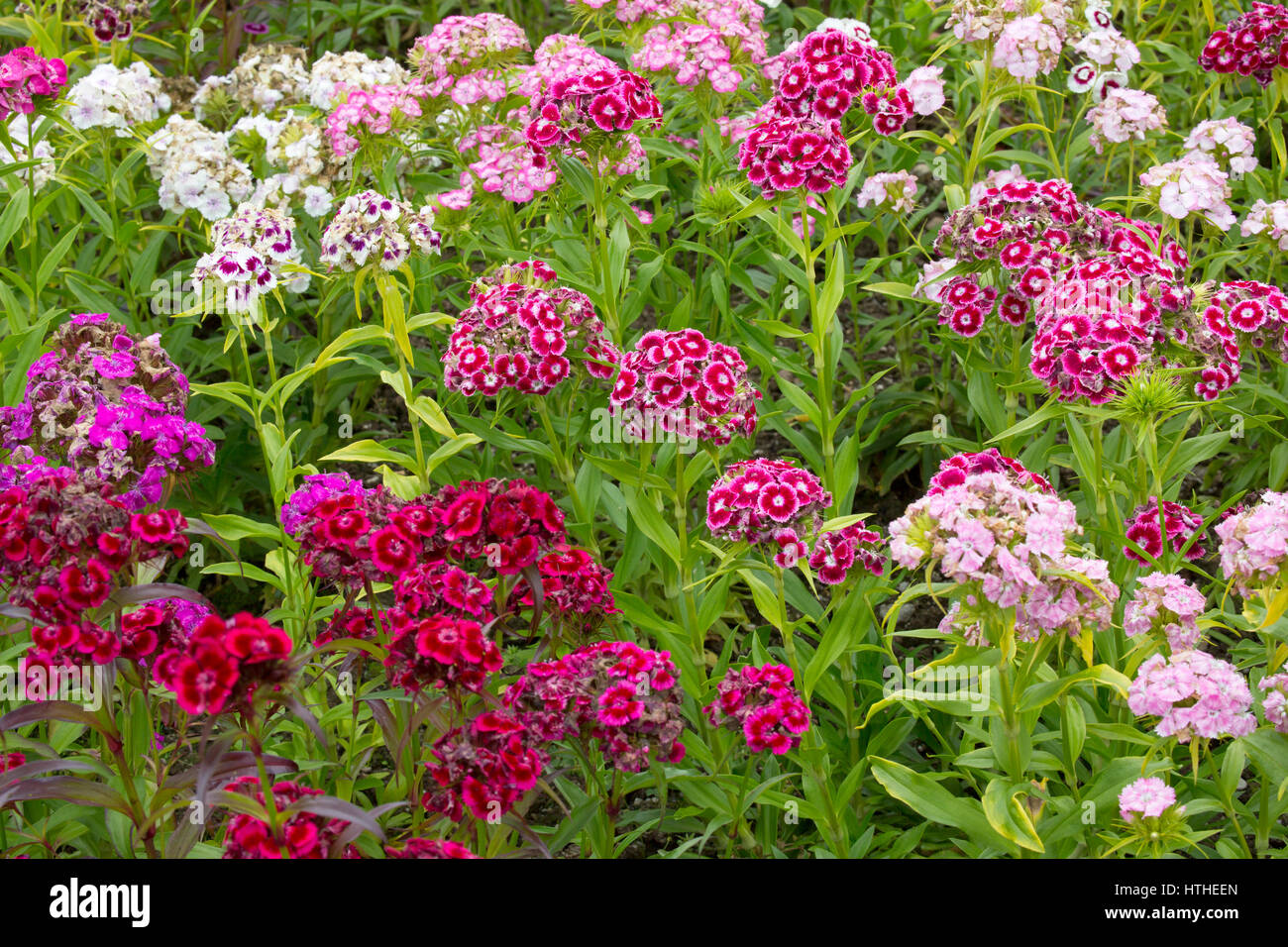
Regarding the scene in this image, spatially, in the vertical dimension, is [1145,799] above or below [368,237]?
below

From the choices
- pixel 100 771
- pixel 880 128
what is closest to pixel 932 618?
pixel 880 128

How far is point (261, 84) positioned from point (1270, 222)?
153 inches

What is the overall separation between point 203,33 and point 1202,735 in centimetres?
581

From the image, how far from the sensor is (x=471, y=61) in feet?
15.8

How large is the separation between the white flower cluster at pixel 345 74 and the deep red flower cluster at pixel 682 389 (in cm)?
214

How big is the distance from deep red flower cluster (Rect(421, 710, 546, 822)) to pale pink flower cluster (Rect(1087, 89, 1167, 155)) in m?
3.36

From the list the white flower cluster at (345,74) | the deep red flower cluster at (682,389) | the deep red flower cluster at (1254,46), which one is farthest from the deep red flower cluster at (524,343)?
the deep red flower cluster at (1254,46)

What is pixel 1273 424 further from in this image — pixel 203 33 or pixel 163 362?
pixel 203 33

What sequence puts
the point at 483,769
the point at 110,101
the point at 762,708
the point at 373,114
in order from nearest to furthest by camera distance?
the point at 483,769 < the point at 762,708 < the point at 373,114 < the point at 110,101

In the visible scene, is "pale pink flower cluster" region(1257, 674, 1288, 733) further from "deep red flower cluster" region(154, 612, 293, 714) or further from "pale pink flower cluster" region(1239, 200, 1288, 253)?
"deep red flower cluster" region(154, 612, 293, 714)

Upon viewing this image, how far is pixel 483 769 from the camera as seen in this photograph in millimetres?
2727

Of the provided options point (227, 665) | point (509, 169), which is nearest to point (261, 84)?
point (509, 169)

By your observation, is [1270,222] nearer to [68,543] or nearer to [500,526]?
[500,526]

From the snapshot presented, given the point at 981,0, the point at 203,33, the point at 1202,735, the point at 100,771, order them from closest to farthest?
1. the point at 1202,735
2. the point at 100,771
3. the point at 981,0
4. the point at 203,33
